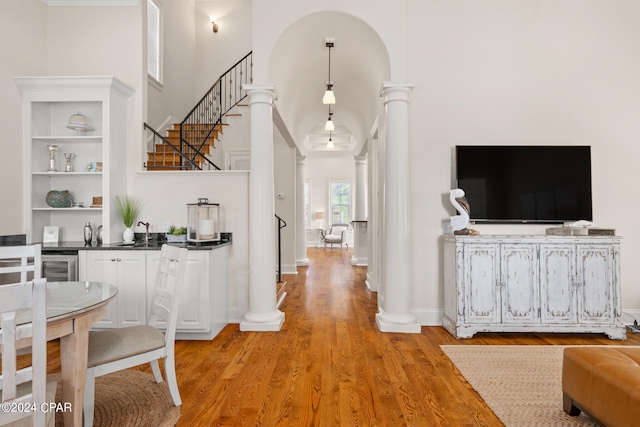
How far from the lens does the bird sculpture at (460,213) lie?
384 cm

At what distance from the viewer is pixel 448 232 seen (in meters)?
4.09

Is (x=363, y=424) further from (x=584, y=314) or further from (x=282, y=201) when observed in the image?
(x=282, y=201)

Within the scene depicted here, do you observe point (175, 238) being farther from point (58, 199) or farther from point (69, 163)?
point (69, 163)

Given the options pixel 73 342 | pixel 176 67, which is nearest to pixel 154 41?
pixel 176 67

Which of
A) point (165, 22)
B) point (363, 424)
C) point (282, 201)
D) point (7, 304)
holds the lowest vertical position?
point (363, 424)

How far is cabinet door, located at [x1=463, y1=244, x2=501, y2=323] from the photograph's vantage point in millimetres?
3691

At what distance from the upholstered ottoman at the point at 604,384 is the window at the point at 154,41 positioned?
293 inches

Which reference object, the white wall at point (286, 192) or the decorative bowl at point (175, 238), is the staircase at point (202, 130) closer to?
the white wall at point (286, 192)

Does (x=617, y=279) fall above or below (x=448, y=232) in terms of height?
below

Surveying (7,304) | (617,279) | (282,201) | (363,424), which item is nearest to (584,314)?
(617,279)

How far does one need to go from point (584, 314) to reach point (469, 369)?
1651mm

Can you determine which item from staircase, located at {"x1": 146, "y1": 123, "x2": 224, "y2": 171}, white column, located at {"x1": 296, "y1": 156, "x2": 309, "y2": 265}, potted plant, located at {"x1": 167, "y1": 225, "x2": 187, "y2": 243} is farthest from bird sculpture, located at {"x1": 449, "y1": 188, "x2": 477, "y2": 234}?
white column, located at {"x1": 296, "y1": 156, "x2": 309, "y2": 265}

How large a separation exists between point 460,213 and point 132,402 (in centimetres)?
342

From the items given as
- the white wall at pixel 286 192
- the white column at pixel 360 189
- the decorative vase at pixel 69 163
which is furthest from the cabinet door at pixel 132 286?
the white column at pixel 360 189
